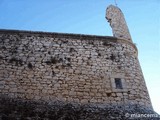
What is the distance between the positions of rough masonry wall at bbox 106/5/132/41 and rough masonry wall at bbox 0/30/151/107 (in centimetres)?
60

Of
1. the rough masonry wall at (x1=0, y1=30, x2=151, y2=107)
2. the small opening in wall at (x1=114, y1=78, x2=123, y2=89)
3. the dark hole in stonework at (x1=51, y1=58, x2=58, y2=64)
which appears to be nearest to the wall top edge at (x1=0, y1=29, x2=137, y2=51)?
the rough masonry wall at (x1=0, y1=30, x2=151, y2=107)

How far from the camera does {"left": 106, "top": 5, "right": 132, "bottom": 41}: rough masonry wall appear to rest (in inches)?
364

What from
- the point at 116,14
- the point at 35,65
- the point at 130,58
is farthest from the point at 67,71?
the point at 116,14

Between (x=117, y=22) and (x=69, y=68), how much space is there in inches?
151

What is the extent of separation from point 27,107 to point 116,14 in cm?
658

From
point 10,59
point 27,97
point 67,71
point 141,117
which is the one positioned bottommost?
point 141,117

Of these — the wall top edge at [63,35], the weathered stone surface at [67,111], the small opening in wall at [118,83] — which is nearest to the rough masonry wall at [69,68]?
the wall top edge at [63,35]

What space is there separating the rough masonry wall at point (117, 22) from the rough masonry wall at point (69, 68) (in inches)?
23.6

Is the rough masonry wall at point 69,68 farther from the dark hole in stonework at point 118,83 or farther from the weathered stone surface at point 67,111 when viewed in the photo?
the weathered stone surface at point 67,111

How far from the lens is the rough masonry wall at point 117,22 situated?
9234mm

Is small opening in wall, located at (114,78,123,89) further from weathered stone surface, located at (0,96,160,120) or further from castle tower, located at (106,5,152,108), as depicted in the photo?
weathered stone surface, located at (0,96,160,120)

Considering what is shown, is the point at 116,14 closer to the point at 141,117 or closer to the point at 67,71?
the point at 67,71

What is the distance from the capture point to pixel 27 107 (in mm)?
6168

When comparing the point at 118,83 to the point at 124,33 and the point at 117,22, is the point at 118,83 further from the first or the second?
the point at 117,22
